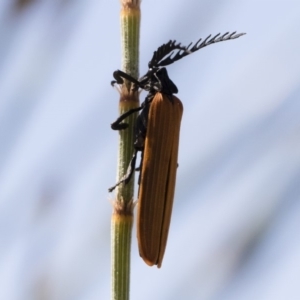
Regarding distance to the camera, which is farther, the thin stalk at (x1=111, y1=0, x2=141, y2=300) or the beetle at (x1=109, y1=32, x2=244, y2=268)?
the beetle at (x1=109, y1=32, x2=244, y2=268)

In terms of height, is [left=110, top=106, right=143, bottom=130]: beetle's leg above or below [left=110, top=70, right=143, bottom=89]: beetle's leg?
below

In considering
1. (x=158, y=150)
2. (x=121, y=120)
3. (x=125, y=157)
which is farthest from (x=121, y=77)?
(x=158, y=150)

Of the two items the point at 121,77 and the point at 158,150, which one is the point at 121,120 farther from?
the point at 158,150

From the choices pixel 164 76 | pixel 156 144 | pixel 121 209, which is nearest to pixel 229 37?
pixel 156 144

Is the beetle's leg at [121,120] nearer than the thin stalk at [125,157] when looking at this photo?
No

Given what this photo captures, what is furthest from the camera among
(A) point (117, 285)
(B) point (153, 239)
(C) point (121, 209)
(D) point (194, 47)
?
(D) point (194, 47)

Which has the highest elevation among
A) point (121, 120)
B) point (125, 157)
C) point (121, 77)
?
point (121, 77)

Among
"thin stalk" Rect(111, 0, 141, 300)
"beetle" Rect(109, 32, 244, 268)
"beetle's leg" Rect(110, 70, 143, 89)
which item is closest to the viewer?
"thin stalk" Rect(111, 0, 141, 300)

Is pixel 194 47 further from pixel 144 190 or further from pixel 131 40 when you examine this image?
pixel 131 40
